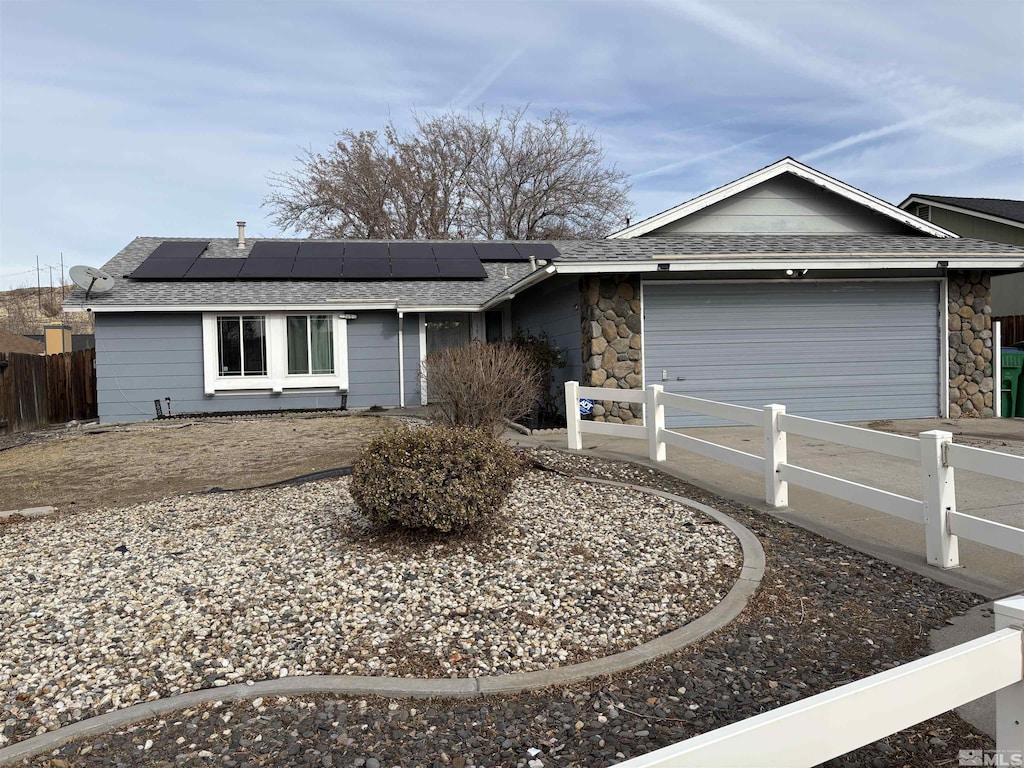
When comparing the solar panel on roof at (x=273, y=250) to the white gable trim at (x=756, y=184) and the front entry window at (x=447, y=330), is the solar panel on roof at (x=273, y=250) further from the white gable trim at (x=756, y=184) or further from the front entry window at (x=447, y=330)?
the white gable trim at (x=756, y=184)

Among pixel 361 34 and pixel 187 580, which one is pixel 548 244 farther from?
pixel 187 580

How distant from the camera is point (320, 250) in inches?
736

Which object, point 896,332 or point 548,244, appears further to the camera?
point 548,244

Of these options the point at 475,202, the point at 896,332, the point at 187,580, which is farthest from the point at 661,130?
the point at 187,580

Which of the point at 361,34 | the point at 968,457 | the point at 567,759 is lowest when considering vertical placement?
the point at 567,759

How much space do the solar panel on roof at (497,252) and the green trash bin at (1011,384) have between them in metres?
11.1

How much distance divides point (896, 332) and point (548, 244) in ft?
34.1

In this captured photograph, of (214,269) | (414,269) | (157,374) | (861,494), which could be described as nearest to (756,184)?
(414,269)

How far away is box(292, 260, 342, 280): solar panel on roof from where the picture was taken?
54.6ft

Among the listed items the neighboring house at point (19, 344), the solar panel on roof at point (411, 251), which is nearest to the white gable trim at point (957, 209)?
the solar panel on roof at point (411, 251)

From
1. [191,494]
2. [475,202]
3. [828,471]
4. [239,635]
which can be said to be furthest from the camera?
[475,202]

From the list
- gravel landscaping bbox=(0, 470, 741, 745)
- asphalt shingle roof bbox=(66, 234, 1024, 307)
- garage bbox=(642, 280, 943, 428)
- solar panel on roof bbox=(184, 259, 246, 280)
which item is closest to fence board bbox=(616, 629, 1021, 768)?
gravel landscaping bbox=(0, 470, 741, 745)

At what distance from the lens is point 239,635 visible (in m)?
3.70

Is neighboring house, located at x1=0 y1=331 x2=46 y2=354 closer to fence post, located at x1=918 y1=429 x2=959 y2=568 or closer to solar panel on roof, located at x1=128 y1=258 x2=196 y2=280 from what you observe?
solar panel on roof, located at x1=128 y1=258 x2=196 y2=280
